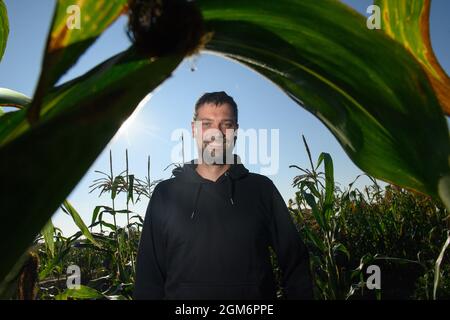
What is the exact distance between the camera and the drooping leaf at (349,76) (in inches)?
9.7

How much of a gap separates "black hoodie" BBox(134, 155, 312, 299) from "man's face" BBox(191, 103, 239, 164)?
0.14 m

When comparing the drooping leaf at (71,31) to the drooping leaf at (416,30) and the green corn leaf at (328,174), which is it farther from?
the green corn leaf at (328,174)

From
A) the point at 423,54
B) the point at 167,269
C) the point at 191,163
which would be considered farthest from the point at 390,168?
the point at 191,163

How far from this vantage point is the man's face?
1529 millimetres

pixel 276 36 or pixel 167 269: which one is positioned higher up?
pixel 276 36

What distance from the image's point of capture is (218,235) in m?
1.39

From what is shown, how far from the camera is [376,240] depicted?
401 cm

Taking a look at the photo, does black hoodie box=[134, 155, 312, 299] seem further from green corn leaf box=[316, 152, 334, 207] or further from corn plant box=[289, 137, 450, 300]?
corn plant box=[289, 137, 450, 300]

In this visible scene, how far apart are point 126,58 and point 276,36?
0.13 metres

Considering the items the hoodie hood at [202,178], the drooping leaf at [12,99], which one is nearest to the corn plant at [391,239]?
the hoodie hood at [202,178]

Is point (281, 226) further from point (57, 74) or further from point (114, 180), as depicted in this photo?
point (114, 180)

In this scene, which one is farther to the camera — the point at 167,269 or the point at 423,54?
the point at 167,269

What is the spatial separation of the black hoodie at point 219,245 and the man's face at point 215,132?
0.45ft
